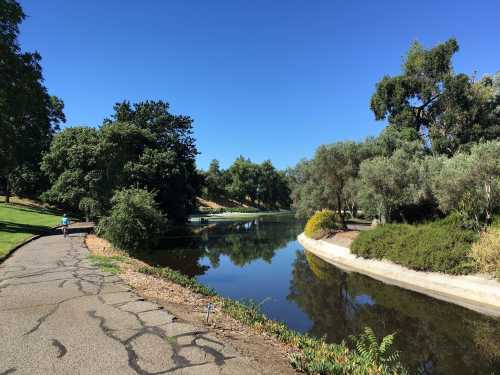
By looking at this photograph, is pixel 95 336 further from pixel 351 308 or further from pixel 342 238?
pixel 342 238

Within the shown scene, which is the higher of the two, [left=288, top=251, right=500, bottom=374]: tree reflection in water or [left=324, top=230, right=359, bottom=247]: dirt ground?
[left=324, top=230, right=359, bottom=247]: dirt ground

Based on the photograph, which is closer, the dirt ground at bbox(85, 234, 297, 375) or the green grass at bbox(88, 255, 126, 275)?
the dirt ground at bbox(85, 234, 297, 375)

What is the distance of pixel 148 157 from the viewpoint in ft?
129

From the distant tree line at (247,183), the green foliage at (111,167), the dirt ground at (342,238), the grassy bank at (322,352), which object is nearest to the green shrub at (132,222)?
the green foliage at (111,167)

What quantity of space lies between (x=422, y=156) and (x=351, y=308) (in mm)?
28692

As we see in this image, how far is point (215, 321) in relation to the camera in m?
8.67

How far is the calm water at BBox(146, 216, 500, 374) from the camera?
33.8 feet

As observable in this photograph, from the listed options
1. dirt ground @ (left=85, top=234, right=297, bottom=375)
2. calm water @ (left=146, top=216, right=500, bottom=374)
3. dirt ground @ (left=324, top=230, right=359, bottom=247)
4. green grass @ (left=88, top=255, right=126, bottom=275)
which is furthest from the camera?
dirt ground @ (left=324, top=230, right=359, bottom=247)

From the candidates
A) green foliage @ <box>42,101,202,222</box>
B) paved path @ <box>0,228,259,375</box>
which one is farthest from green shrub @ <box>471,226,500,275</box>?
green foliage @ <box>42,101,202,222</box>

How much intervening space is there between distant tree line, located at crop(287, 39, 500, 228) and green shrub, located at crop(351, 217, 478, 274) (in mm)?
2765

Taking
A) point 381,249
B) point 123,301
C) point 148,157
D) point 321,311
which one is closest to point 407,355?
point 321,311

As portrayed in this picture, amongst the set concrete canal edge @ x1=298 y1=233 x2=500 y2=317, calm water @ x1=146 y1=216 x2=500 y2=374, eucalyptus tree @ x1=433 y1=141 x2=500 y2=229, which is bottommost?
calm water @ x1=146 y1=216 x2=500 y2=374

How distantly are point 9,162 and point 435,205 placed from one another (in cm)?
3545

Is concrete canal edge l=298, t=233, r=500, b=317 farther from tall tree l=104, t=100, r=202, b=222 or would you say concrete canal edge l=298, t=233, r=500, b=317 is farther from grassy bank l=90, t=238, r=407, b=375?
tall tree l=104, t=100, r=202, b=222
